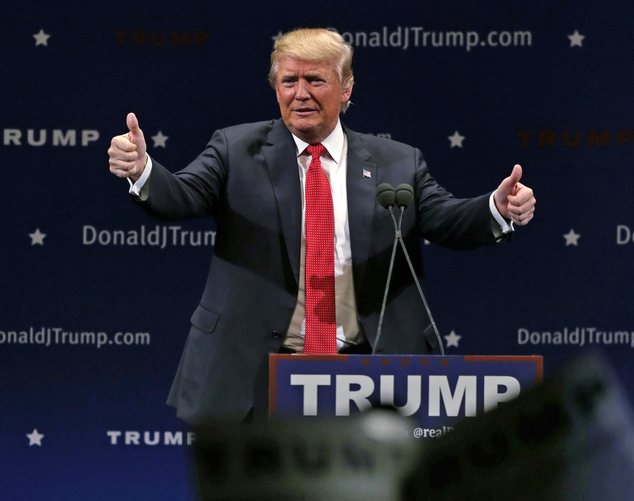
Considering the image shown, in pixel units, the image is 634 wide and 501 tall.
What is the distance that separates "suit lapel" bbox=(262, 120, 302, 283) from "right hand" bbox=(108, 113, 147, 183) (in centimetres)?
38

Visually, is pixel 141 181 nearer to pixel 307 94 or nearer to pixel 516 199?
pixel 307 94

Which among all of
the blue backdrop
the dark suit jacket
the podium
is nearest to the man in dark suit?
the dark suit jacket

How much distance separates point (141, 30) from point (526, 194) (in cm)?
203

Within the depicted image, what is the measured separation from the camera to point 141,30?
352 cm

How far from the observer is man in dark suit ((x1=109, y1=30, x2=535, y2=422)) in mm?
2143

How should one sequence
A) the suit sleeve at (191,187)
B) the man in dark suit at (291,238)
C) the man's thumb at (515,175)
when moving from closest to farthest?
the man's thumb at (515,175) → the suit sleeve at (191,187) → the man in dark suit at (291,238)

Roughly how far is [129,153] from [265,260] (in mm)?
437

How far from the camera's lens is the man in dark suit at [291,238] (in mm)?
2143

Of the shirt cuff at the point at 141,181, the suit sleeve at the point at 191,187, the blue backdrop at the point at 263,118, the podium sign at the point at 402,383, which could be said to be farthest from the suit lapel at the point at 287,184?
the blue backdrop at the point at 263,118

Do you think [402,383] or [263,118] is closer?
[402,383]

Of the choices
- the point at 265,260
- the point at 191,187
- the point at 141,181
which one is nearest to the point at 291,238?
the point at 265,260

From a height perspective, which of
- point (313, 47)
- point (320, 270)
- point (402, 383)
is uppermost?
point (313, 47)

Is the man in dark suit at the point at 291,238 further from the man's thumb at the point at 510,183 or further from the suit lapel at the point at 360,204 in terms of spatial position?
the man's thumb at the point at 510,183

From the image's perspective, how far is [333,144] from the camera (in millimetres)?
2285
